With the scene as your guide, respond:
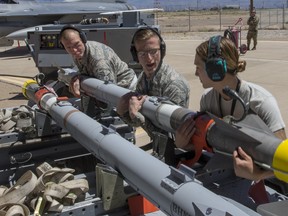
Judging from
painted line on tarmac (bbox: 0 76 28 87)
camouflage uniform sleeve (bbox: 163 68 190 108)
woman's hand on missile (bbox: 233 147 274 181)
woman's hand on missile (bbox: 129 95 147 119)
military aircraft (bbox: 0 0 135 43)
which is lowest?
painted line on tarmac (bbox: 0 76 28 87)

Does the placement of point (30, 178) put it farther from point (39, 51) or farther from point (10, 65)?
point (10, 65)

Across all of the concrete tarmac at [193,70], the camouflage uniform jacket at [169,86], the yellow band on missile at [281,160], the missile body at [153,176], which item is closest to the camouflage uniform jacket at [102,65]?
the missile body at [153,176]

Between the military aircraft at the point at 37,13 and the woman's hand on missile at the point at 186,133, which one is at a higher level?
the military aircraft at the point at 37,13

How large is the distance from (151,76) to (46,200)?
4.06 feet

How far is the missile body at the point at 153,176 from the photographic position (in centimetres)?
195

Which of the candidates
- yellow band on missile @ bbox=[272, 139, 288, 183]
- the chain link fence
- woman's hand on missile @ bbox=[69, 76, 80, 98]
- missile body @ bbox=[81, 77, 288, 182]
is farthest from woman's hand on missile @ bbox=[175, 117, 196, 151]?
the chain link fence

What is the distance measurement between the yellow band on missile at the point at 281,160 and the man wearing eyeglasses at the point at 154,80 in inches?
45.8

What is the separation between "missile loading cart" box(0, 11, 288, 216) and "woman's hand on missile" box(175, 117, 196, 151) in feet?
0.58

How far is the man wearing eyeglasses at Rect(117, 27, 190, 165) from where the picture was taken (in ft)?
10.6

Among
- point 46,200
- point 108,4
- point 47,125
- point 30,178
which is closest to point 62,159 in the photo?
point 47,125

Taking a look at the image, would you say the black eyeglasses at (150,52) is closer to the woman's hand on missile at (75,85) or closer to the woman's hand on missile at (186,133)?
the woman's hand on missile at (186,133)

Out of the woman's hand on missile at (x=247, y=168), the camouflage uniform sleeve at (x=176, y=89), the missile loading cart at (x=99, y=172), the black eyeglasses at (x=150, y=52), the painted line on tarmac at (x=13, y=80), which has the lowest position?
the painted line on tarmac at (x=13, y=80)

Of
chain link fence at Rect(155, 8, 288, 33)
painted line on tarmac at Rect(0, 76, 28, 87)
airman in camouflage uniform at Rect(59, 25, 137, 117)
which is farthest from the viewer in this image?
chain link fence at Rect(155, 8, 288, 33)

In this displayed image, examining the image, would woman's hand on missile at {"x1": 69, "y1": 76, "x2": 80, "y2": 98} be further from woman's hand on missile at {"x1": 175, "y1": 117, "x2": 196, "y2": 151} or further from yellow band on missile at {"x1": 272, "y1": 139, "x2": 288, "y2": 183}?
yellow band on missile at {"x1": 272, "y1": 139, "x2": 288, "y2": 183}
